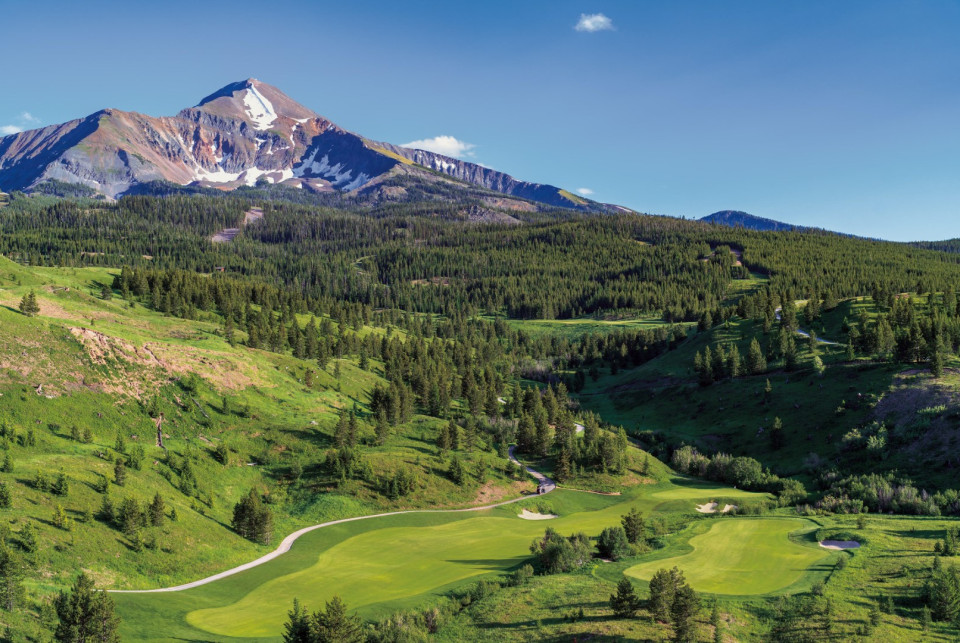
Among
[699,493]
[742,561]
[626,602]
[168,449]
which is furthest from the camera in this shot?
[699,493]

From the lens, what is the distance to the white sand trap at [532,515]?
78000mm

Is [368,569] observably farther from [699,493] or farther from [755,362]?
[755,362]

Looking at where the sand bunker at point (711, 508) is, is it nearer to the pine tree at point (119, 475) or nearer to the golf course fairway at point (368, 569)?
the golf course fairway at point (368, 569)

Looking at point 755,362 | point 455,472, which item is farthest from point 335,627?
point 755,362

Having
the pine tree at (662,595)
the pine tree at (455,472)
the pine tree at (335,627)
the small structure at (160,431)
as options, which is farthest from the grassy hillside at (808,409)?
the small structure at (160,431)

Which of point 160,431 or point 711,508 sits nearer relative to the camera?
point 160,431

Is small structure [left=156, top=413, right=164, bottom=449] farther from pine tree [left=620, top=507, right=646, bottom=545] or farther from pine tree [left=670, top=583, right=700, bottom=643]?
pine tree [left=670, top=583, right=700, bottom=643]

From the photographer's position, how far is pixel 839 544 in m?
53.4

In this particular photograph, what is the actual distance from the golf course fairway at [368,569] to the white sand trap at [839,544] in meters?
2.28

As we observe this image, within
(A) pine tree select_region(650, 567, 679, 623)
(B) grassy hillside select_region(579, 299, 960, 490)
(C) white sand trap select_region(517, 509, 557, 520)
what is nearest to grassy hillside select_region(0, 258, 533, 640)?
(C) white sand trap select_region(517, 509, 557, 520)

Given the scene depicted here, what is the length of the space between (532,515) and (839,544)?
38305mm

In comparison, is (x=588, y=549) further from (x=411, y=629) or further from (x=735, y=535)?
(x=411, y=629)

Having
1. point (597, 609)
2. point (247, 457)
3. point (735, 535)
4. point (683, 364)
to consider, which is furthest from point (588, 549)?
point (683, 364)

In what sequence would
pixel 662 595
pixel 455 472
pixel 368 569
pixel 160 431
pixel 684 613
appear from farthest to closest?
pixel 455 472, pixel 160 431, pixel 368 569, pixel 662 595, pixel 684 613
